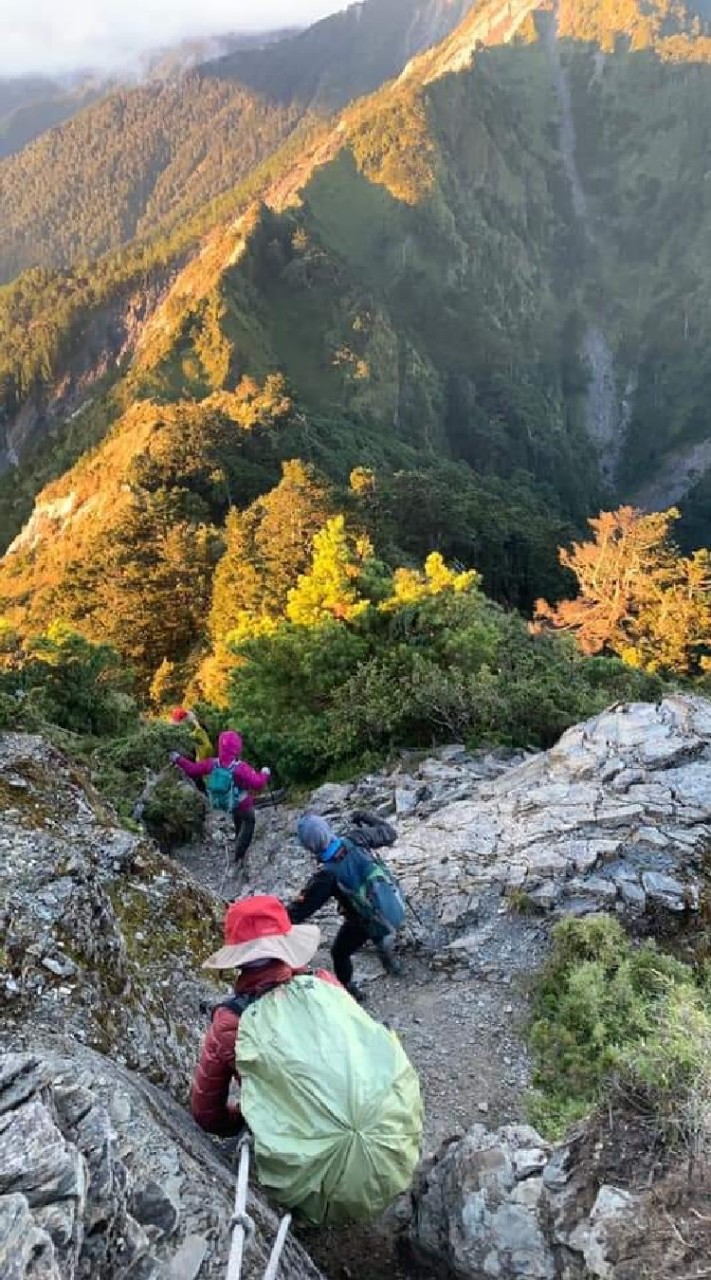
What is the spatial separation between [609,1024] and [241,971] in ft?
A: 13.1

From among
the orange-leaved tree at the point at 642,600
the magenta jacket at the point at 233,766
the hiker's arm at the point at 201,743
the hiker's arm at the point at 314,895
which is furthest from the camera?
the orange-leaved tree at the point at 642,600

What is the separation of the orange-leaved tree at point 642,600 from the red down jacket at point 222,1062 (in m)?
29.2

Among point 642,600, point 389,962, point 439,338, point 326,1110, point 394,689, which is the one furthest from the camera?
point 439,338

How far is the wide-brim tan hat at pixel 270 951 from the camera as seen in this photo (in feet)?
13.5

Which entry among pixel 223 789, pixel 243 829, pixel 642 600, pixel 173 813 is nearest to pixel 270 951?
pixel 223 789

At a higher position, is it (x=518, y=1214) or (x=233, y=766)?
(x=518, y=1214)

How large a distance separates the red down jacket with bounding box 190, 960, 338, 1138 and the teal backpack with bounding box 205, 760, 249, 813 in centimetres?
646

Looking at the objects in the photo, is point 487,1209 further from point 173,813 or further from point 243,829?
point 173,813

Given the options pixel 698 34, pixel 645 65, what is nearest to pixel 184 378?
pixel 645 65

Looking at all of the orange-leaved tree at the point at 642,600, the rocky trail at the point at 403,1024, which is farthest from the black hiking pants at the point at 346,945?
the orange-leaved tree at the point at 642,600

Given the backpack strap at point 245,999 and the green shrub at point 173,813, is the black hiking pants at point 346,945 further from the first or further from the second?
the green shrub at point 173,813

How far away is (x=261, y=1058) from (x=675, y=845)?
658cm

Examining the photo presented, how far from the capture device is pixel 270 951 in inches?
163

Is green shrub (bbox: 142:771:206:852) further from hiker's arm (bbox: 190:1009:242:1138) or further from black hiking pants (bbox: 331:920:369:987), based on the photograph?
hiker's arm (bbox: 190:1009:242:1138)
